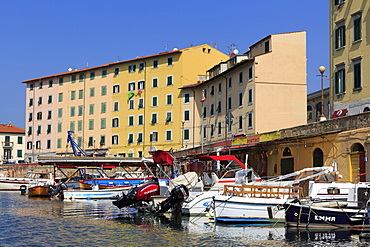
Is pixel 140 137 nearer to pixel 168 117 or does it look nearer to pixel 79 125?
pixel 168 117

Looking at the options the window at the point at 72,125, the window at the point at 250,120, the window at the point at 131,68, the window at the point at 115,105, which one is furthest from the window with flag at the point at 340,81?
the window at the point at 72,125

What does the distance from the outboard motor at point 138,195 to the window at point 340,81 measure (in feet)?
56.0

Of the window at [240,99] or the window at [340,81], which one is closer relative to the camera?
the window at [340,81]

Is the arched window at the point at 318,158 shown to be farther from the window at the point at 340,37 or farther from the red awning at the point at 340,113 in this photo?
the window at the point at 340,37

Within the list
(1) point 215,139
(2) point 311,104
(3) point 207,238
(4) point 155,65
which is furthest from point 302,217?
(4) point 155,65

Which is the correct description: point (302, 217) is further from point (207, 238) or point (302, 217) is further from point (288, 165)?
point (288, 165)

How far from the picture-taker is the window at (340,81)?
1619 inches

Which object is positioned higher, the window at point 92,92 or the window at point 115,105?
the window at point 92,92

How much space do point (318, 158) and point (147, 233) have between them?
1718 centimetres

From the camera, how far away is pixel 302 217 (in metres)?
23.5

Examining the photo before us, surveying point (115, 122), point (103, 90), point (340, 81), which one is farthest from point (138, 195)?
point (103, 90)

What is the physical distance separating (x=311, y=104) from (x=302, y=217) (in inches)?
1889

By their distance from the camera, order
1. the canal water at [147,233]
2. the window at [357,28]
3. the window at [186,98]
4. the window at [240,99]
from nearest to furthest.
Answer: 1. the canal water at [147,233]
2. the window at [357,28]
3. the window at [240,99]
4. the window at [186,98]

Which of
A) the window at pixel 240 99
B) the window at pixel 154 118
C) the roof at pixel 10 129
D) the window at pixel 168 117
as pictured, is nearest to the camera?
the window at pixel 240 99
